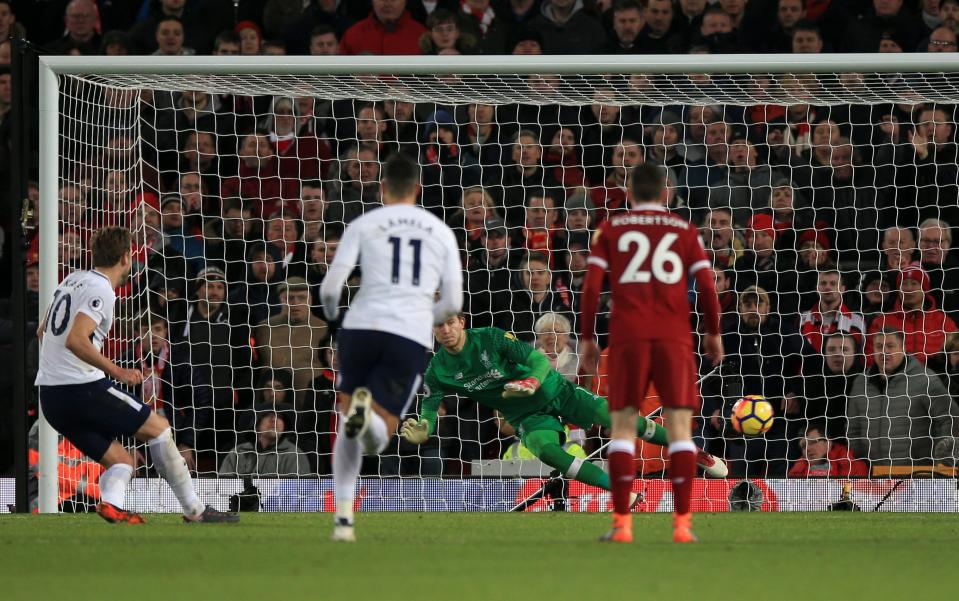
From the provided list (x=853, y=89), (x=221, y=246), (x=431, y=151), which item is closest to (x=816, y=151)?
(x=853, y=89)

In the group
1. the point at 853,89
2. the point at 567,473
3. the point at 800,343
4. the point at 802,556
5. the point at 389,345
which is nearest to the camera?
the point at 802,556

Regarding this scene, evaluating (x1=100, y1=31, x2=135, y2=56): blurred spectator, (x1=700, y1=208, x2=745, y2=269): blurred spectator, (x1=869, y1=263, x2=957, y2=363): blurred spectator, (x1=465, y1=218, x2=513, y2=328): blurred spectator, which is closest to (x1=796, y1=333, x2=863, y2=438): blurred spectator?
(x1=869, y1=263, x2=957, y2=363): blurred spectator

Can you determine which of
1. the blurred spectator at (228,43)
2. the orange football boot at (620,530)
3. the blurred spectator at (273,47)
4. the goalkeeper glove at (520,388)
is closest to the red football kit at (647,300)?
the orange football boot at (620,530)

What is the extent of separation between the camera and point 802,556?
21.3 ft

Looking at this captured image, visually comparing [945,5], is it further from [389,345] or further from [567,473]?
[389,345]

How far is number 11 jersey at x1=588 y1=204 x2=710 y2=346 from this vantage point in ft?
23.1

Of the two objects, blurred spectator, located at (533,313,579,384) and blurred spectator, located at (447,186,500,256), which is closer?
blurred spectator, located at (533,313,579,384)

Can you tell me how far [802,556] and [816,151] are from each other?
716 cm

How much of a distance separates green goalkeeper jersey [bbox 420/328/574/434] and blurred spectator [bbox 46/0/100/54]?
628 centimetres

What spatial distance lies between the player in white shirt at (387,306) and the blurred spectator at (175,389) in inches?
204

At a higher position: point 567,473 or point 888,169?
point 888,169

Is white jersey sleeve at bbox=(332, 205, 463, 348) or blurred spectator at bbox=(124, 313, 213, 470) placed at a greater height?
white jersey sleeve at bbox=(332, 205, 463, 348)

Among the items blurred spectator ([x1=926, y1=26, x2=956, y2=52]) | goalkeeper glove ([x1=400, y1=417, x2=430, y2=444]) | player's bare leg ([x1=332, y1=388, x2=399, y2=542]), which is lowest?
goalkeeper glove ([x1=400, y1=417, x2=430, y2=444])

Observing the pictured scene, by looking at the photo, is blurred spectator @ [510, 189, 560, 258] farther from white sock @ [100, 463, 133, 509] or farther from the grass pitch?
white sock @ [100, 463, 133, 509]
